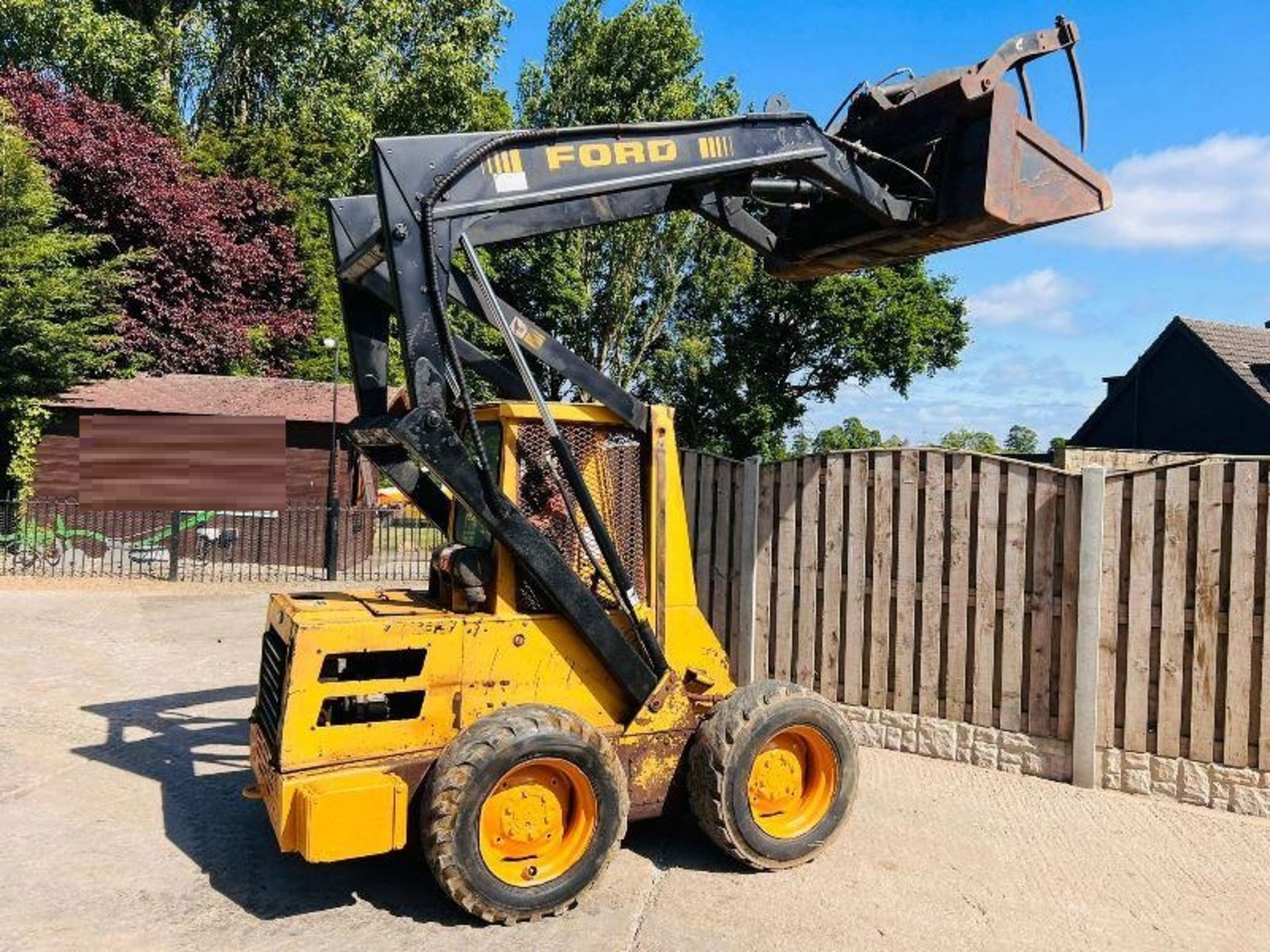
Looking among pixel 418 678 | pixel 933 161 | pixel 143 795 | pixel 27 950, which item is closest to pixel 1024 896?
pixel 418 678

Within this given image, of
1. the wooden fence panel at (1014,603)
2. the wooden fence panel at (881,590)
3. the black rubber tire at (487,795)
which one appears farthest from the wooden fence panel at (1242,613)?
the black rubber tire at (487,795)

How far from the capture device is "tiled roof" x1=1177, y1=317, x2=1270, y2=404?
26.2 metres

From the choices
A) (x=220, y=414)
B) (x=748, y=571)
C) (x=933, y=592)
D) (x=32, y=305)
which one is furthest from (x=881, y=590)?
(x=32, y=305)

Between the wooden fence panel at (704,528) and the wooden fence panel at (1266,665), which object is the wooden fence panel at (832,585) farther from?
the wooden fence panel at (1266,665)

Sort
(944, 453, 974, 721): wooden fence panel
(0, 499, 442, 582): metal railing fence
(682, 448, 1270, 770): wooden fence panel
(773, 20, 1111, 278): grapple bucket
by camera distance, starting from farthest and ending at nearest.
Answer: (0, 499, 442, 582): metal railing fence
(944, 453, 974, 721): wooden fence panel
(682, 448, 1270, 770): wooden fence panel
(773, 20, 1111, 278): grapple bucket

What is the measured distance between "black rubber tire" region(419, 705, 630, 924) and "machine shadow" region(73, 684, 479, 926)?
0.25 meters

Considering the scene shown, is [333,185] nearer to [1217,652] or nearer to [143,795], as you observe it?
[143,795]

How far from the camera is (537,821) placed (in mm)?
4410

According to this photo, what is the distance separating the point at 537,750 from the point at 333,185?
991 inches

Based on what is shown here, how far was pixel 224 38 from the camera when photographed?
2733cm

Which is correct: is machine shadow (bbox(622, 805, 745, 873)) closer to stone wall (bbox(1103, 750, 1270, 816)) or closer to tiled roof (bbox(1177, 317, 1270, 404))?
stone wall (bbox(1103, 750, 1270, 816))

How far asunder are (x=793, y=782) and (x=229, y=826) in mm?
3160

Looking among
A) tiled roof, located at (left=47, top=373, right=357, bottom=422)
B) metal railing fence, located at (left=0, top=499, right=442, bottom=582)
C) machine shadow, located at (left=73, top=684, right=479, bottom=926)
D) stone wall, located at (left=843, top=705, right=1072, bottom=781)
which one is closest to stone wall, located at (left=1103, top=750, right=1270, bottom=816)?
stone wall, located at (left=843, top=705, right=1072, bottom=781)

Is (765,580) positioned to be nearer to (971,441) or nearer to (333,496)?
(333,496)
